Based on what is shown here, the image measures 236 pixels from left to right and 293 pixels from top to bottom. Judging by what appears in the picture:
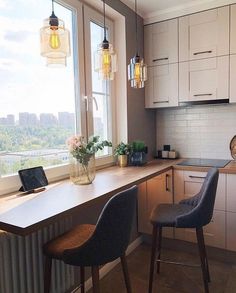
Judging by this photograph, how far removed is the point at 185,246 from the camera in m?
2.60

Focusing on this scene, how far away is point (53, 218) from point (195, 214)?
0.97 metres

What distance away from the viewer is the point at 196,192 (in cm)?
243

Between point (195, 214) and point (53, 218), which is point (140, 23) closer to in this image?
point (195, 214)

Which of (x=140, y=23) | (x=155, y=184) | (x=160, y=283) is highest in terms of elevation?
(x=140, y=23)

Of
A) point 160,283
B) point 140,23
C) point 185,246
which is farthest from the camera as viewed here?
point 140,23

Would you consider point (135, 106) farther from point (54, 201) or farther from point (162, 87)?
point (54, 201)

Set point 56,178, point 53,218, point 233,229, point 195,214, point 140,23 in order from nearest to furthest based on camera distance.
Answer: point 53,218 → point 195,214 → point 56,178 → point 233,229 → point 140,23

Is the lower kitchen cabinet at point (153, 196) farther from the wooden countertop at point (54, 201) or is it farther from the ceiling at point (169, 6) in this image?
the ceiling at point (169, 6)

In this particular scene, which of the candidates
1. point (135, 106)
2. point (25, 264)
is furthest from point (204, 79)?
point (25, 264)

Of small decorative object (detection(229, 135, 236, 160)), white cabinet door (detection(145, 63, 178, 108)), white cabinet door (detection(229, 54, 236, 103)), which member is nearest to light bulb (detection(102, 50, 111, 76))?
white cabinet door (detection(145, 63, 178, 108))

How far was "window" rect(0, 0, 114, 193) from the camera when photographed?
5.34ft

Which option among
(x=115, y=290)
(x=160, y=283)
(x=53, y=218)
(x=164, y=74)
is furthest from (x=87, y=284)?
(x=164, y=74)

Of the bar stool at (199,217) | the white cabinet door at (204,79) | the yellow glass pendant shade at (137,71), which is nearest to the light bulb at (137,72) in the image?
the yellow glass pendant shade at (137,71)

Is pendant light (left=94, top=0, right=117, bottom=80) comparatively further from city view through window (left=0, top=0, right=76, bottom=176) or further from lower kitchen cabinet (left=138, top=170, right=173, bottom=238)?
lower kitchen cabinet (left=138, top=170, right=173, bottom=238)
